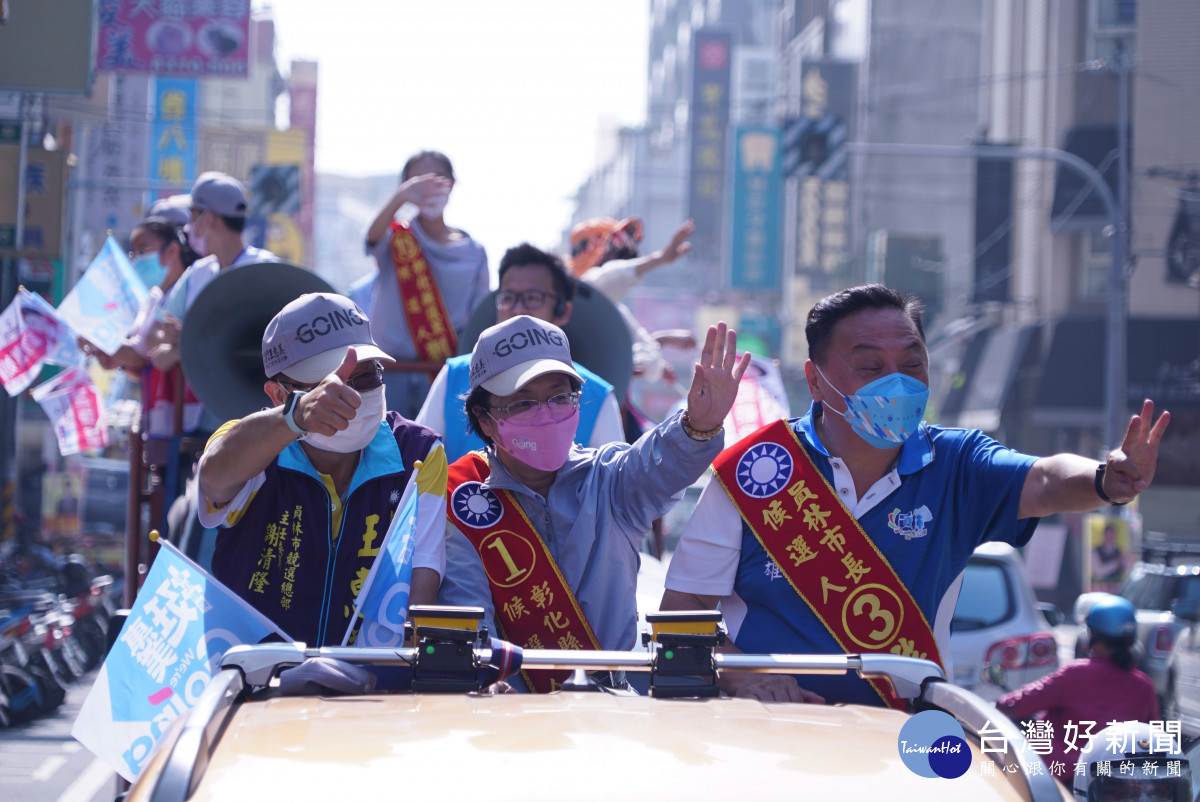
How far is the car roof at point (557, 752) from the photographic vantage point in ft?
6.58

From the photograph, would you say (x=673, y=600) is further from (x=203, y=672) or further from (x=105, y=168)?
(x=105, y=168)

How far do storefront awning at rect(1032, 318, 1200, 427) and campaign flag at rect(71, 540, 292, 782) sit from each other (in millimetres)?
23613

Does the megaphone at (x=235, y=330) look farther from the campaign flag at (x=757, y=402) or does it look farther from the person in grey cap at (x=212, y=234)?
the campaign flag at (x=757, y=402)

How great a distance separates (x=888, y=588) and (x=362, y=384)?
4.66ft

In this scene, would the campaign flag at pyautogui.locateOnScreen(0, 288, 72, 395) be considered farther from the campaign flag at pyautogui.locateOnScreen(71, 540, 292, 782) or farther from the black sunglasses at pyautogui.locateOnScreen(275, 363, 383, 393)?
the campaign flag at pyautogui.locateOnScreen(71, 540, 292, 782)

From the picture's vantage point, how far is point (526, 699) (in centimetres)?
250

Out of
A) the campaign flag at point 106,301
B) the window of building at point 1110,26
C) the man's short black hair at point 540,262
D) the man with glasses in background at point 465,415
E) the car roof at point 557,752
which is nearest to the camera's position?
the car roof at point 557,752

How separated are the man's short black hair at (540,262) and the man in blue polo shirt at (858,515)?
6.03ft

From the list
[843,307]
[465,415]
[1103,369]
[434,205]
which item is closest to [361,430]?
[465,415]

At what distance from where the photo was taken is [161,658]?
3.19 m

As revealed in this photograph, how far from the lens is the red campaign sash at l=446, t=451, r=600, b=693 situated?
11.4 ft

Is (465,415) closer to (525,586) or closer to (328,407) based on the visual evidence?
(525,586)

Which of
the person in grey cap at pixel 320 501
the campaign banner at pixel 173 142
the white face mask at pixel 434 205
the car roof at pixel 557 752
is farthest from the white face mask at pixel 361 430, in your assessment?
the campaign banner at pixel 173 142

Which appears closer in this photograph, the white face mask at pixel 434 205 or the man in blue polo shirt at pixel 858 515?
the man in blue polo shirt at pixel 858 515
